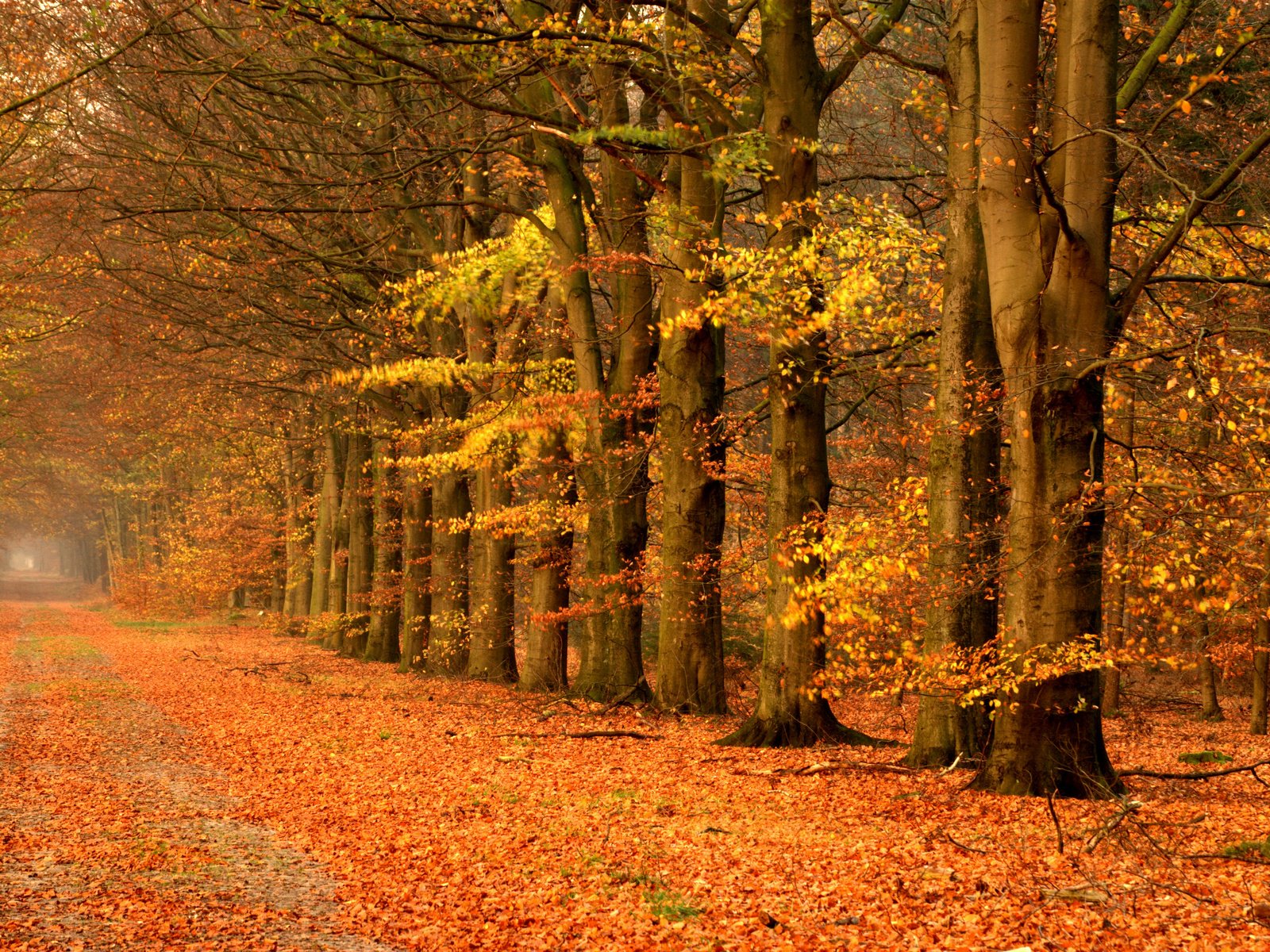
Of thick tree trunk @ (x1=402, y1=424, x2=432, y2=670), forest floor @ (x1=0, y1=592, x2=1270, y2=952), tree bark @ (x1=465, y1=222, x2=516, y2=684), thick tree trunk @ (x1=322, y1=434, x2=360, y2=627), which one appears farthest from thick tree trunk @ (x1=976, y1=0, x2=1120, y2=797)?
thick tree trunk @ (x1=322, y1=434, x2=360, y2=627)

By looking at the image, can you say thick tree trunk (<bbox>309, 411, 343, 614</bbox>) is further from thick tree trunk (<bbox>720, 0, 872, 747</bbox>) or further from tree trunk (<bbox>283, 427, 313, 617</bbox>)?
thick tree trunk (<bbox>720, 0, 872, 747</bbox>)

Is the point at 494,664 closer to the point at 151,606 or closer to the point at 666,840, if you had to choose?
the point at 666,840

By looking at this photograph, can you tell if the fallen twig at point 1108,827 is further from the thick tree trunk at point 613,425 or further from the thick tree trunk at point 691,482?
the thick tree trunk at point 613,425

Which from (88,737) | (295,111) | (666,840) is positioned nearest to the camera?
(666,840)

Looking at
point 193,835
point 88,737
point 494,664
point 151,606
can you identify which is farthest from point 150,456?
point 193,835

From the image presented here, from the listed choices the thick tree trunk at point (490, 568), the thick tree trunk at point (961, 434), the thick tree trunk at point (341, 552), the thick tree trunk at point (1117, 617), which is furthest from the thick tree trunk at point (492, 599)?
the thick tree trunk at point (961, 434)

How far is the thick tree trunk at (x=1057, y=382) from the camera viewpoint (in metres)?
8.48

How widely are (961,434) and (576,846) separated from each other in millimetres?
4958

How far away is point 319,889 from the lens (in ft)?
22.9

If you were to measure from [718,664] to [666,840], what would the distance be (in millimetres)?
6367

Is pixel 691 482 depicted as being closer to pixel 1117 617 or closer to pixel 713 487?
pixel 713 487

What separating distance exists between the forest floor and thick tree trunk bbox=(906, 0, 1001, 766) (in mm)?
1218

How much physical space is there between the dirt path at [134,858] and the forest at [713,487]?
0.06 metres

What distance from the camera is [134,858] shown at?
24.4ft
